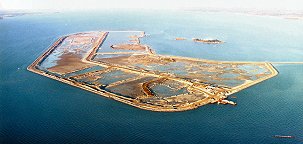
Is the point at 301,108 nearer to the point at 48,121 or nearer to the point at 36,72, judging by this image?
the point at 48,121

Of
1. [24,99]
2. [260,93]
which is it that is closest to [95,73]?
[24,99]

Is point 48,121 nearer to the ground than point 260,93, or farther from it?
nearer to the ground

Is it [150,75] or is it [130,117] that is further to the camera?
[150,75]

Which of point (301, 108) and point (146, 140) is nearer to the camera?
point (146, 140)

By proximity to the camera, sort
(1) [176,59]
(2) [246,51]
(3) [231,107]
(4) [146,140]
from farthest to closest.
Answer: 1. (2) [246,51]
2. (1) [176,59]
3. (3) [231,107]
4. (4) [146,140]

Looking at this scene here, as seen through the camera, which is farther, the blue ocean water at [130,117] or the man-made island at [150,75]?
the man-made island at [150,75]

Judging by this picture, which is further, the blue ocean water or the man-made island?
the man-made island

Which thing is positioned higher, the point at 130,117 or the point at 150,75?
the point at 150,75

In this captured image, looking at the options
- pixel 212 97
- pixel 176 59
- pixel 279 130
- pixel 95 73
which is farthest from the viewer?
pixel 176 59
